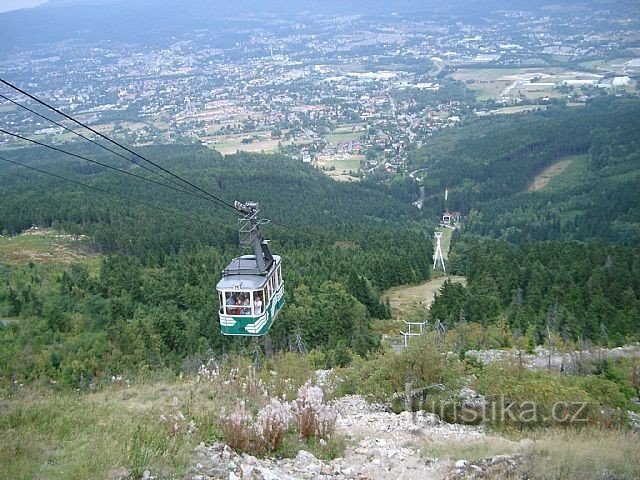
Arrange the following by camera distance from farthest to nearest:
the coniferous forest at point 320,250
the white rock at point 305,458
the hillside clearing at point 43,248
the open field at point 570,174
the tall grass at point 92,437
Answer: the open field at point 570,174, the hillside clearing at point 43,248, the coniferous forest at point 320,250, the white rock at point 305,458, the tall grass at point 92,437

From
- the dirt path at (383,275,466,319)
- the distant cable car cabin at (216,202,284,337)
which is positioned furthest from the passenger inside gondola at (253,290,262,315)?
the dirt path at (383,275,466,319)

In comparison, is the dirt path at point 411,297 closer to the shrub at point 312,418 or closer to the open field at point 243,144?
the shrub at point 312,418

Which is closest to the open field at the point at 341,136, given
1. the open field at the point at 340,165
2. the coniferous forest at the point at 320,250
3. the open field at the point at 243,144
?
the open field at the point at 243,144

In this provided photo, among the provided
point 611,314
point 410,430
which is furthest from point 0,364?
point 611,314

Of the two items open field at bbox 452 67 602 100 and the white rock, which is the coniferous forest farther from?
open field at bbox 452 67 602 100

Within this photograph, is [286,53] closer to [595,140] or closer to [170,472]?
[595,140]

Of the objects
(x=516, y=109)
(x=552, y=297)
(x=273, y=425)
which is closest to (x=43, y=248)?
(x=552, y=297)

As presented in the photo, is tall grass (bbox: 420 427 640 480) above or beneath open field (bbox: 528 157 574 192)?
above
